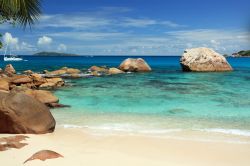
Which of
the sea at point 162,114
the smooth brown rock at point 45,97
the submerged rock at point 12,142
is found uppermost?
the smooth brown rock at point 45,97

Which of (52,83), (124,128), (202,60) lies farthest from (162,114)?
(202,60)

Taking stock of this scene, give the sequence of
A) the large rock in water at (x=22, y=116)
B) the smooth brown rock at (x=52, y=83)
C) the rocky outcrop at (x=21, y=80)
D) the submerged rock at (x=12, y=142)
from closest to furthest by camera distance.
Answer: the submerged rock at (x=12, y=142), the large rock in water at (x=22, y=116), the rocky outcrop at (x=21, y=80), the smooth brown rock at (x=52, y=83)

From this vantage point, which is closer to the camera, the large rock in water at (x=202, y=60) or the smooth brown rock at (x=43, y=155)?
the smooth brown rock at (x=43, y=155)

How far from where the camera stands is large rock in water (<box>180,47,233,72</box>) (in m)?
42.4

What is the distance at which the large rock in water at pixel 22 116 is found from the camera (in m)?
9.79

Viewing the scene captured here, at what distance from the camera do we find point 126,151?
841cm

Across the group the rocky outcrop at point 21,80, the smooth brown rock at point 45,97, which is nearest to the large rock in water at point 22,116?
the smooth brown rock at point 45,97

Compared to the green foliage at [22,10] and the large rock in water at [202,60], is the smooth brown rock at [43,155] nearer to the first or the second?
the green foliage at [22,10]

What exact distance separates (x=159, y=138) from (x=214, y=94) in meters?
12.8

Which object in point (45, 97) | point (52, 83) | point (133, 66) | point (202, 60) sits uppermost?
point (202, 60)

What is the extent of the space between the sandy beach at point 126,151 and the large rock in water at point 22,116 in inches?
13.7

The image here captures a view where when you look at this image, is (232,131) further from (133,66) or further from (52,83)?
(133,66)

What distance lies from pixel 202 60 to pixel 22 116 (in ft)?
117

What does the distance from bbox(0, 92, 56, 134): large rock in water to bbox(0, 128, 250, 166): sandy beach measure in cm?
35
